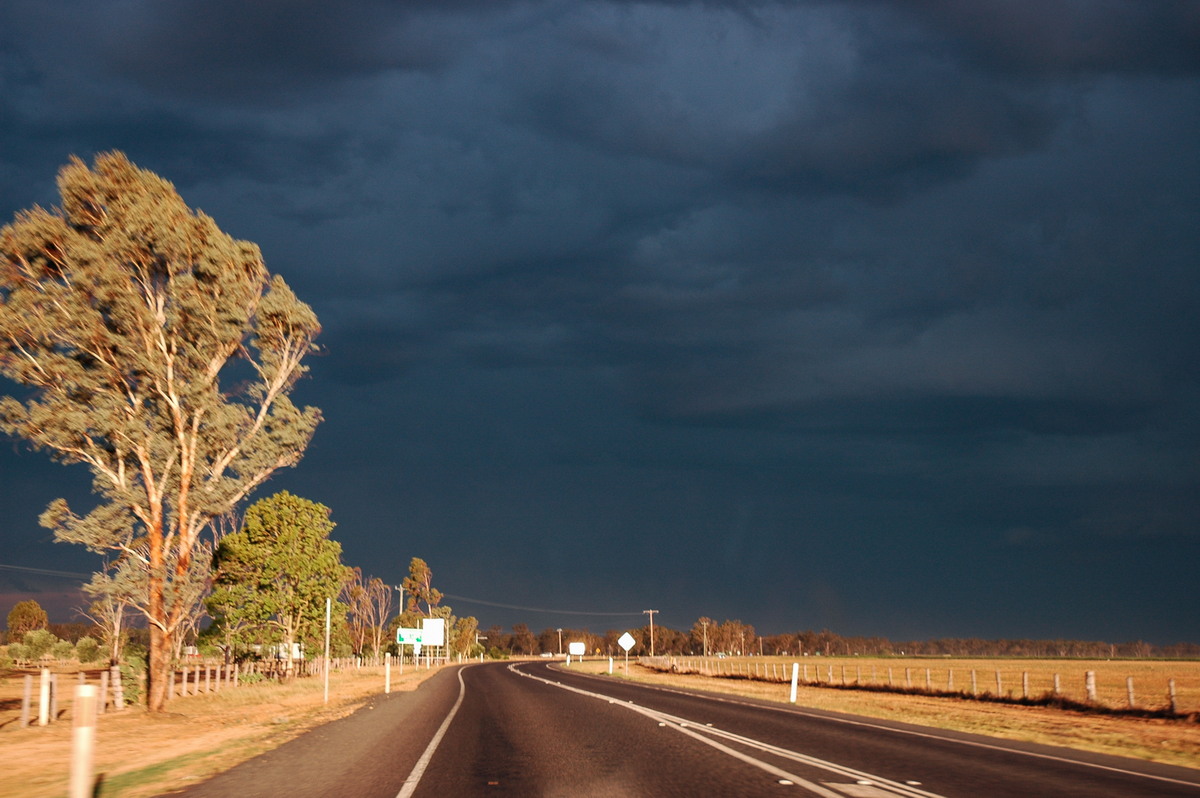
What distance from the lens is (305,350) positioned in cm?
3703

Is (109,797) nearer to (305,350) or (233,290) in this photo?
(233,290)

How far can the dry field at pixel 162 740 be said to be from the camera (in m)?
13.5

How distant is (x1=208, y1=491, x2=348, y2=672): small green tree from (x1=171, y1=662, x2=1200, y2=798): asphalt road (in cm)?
2864

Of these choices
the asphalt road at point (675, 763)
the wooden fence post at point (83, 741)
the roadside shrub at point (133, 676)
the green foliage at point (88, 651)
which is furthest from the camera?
the green foliage at point (88, 651)

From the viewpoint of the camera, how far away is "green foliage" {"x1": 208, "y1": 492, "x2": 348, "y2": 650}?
161 feet

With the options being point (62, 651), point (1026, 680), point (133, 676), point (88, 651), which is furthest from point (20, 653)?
point (1026, 680)

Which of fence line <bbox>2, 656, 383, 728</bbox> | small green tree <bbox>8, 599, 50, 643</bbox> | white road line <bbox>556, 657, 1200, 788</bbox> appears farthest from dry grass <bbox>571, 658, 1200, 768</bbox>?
small green tree <bbox>8, 599, 50, 643</bbox>

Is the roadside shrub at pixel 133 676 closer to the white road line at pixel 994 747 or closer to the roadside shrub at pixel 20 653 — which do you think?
the white road line at pixel 994 747

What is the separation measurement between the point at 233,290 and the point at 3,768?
20.7 metres

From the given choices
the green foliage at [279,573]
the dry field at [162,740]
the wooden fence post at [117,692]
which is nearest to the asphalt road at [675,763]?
the dry field at [162,740]

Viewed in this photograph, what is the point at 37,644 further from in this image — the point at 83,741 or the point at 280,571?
the point at 83,741

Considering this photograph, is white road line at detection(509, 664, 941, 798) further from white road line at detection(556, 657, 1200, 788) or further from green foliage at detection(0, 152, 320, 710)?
green foliage at detection(0, 152, 320, 710)

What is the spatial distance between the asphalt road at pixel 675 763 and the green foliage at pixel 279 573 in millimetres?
28620

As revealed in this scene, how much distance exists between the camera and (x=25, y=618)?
125m
